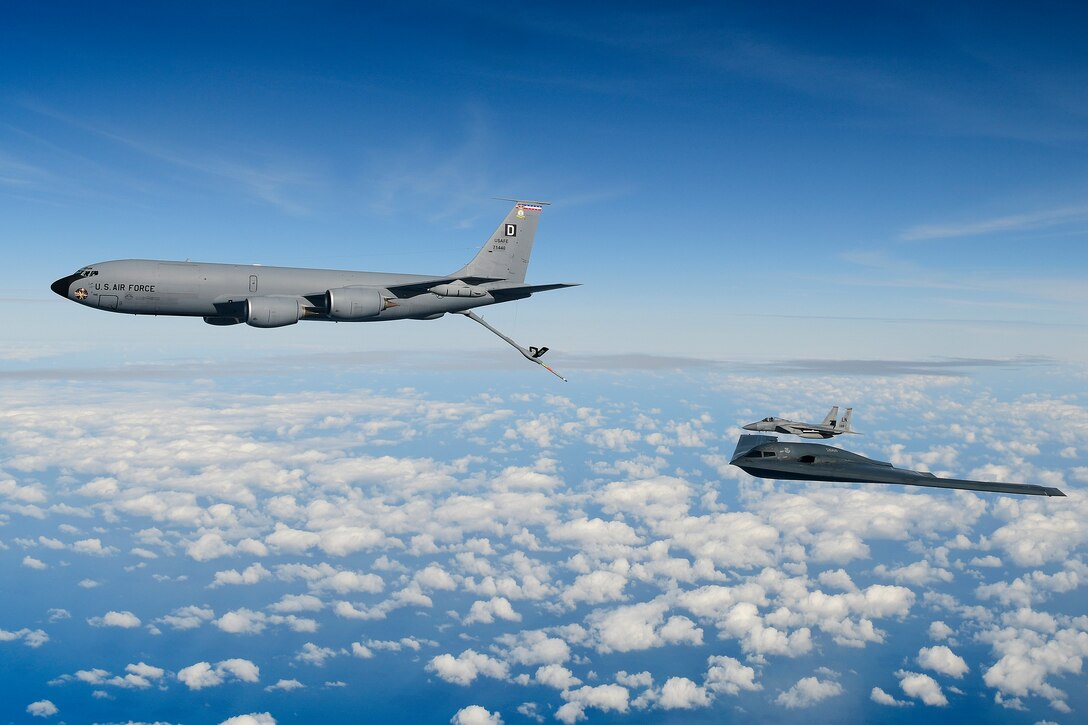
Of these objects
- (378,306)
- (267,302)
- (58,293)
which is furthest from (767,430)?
(58,293)

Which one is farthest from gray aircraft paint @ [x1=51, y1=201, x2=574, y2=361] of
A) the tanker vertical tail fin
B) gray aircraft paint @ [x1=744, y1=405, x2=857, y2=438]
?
gray aircraft paint @ [x1=744, y1=405, x2=857, y2=438]

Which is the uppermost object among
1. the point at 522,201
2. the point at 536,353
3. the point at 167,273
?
the point at 522,201

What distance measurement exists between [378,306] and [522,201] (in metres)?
13.1

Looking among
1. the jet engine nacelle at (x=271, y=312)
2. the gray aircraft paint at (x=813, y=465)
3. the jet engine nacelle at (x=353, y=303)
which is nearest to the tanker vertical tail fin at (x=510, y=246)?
the jet engine nacelle at (x=353, y=303)

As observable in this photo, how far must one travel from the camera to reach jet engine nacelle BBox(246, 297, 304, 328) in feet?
106

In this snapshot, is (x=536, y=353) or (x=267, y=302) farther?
(x=536, y=353)

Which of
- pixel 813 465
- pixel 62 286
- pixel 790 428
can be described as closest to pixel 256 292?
pixel 62 286

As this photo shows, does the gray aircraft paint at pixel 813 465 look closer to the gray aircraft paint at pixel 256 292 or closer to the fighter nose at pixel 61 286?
the gray aircraft paint at pixel 256 292

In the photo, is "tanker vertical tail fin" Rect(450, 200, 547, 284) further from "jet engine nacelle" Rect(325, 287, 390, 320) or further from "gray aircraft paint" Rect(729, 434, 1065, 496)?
"gray aircraft paint" Rect(729, 434, 1065, 496)

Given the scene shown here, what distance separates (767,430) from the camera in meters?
52.0

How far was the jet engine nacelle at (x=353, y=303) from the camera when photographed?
34.0m

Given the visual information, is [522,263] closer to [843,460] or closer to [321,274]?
[321,274]

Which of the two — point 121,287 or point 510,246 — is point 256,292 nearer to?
point 121,287

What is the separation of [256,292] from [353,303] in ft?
17.1
